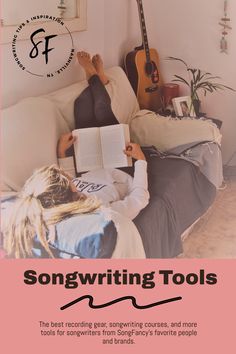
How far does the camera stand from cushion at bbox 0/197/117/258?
996 mm

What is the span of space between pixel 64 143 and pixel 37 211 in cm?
18

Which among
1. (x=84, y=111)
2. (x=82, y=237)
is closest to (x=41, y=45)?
(x=84, y=111)

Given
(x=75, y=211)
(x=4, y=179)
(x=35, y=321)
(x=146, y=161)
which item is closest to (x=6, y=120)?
(x=4, y=179)

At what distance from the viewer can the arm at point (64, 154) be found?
1.06 m

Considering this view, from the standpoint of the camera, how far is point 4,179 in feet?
3.37

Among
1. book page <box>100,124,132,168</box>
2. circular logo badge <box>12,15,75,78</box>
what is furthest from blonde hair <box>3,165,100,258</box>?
circular logo badge <box>12,15,75,78</box>

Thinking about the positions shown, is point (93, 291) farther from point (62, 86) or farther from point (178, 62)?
point (178, 62)

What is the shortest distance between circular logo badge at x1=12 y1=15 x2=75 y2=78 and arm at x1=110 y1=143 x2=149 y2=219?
0.94 feet

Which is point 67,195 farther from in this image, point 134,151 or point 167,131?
point 167,131

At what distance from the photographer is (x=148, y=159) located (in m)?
1.20

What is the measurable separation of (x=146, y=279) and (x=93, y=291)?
0.42 feet

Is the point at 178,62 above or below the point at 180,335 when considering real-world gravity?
above

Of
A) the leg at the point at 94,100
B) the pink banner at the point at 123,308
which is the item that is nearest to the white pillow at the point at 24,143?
the leg at the point at 94,100

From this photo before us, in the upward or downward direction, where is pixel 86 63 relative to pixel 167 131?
upward
